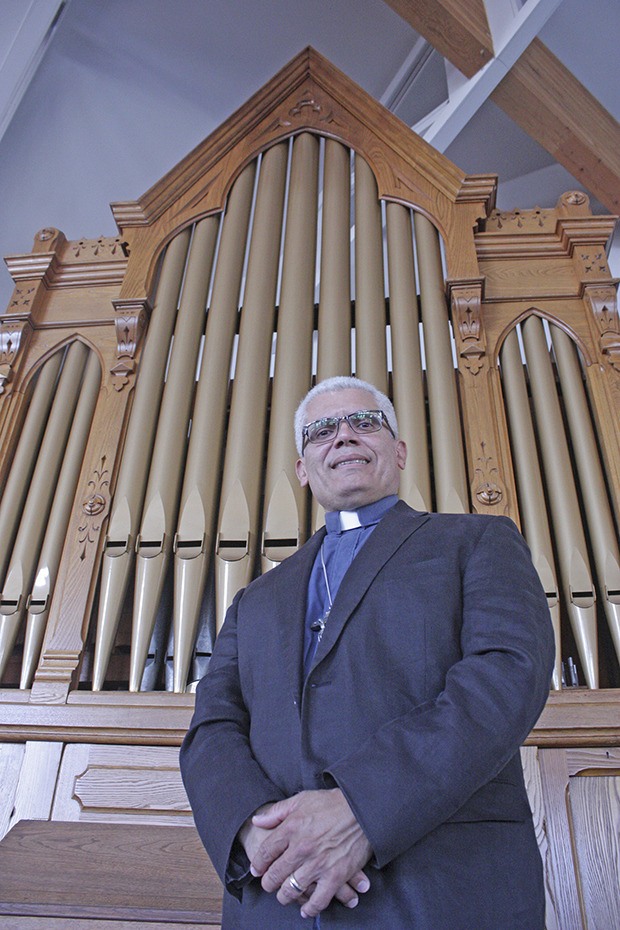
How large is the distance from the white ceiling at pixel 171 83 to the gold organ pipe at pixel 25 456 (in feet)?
5.63

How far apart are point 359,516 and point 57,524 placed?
1.45 metres

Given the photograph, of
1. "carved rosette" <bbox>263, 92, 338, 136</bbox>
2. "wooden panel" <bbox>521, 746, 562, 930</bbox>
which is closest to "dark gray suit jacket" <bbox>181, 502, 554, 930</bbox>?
"wooden panel" <bbox>521, 746, 562, 930</bbox>

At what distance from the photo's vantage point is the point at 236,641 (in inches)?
59.1

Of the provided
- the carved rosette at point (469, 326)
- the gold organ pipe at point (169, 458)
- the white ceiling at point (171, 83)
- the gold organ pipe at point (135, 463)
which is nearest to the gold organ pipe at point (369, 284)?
the carved rosette at point (469, 326)

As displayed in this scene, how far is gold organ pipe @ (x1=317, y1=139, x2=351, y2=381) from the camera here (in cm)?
292

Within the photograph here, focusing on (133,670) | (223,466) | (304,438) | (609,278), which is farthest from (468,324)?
(133,670)

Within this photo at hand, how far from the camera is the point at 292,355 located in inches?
115

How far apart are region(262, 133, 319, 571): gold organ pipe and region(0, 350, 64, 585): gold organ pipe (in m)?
0.87

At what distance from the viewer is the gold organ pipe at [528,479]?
89.4 inches

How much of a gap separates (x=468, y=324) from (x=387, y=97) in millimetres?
2794

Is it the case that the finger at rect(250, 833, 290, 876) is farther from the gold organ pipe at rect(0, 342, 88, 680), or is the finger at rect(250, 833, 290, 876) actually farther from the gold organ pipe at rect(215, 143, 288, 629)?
the gold organ pipe at rect(0, 342, 88, 680)

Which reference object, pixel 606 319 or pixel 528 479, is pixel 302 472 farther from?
pixel 606 319

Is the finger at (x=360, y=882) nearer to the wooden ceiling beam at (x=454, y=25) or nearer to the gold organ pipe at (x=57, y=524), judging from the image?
the gold organ pipe at (x=57, y=524)

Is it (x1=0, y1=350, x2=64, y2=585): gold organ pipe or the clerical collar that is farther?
(x1=0, y1=350, x2=64, y2=585): gold organ pipe
